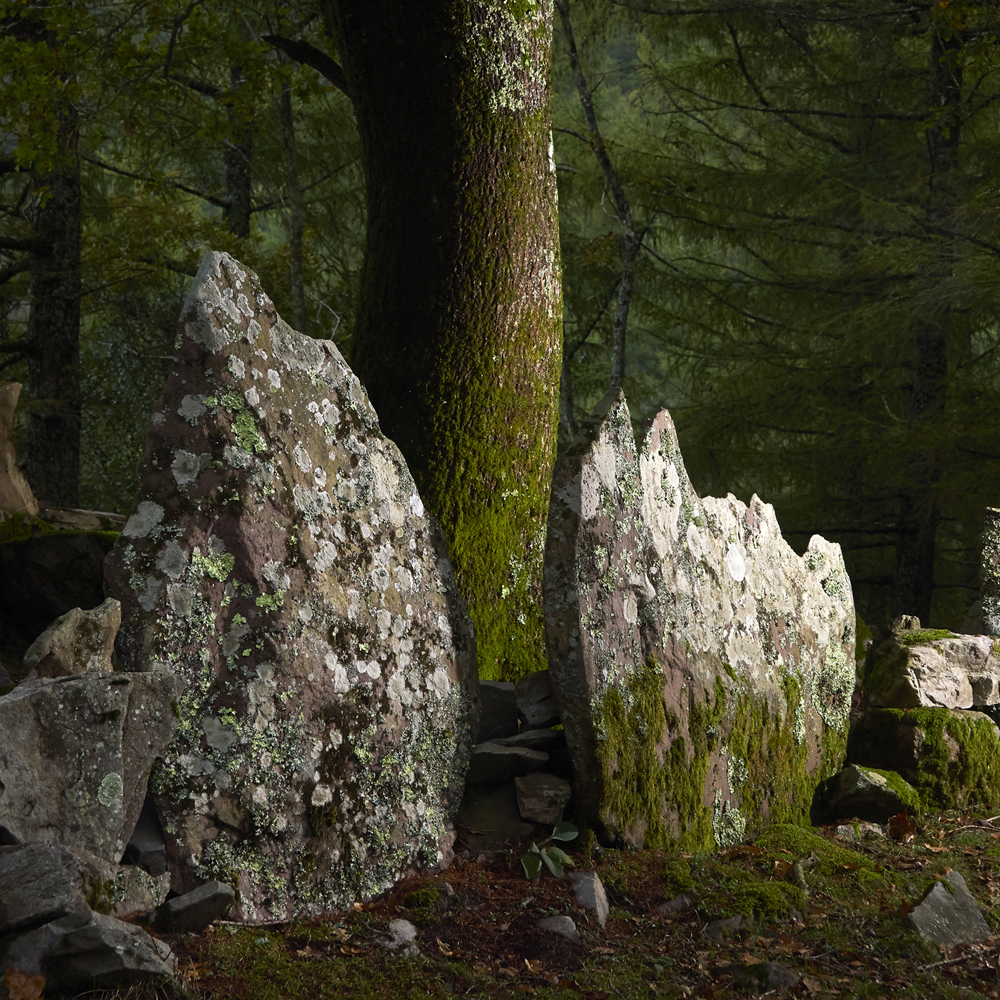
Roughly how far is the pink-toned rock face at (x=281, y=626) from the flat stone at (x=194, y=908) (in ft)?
0.50

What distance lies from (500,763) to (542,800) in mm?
200

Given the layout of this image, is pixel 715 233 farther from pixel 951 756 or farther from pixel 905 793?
pixel 905 793

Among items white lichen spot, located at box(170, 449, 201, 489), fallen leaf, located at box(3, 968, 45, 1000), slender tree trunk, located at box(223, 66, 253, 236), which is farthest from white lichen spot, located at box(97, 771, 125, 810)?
slender tree trunk, located at box(223, 66, 253, 236)

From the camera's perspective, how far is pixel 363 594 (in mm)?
3027

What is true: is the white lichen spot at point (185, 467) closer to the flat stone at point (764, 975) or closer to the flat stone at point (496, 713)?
the flat stone at point (496, 713)

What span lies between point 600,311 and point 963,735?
10.2 metres

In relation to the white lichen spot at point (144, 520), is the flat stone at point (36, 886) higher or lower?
lower

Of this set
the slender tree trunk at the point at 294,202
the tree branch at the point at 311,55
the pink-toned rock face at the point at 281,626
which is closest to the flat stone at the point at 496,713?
the pink-toned rock face at the point at 281,626

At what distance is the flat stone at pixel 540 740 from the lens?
11.1ft

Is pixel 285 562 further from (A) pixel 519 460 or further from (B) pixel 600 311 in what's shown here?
(B) pixel 600 311

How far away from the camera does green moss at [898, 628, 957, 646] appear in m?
4.89

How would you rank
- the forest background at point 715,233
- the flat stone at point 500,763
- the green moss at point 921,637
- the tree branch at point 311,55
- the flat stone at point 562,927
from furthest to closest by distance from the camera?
the forest background at point 715,233 < the tree branch at point 311,55 < the green moss at point 921,637 < the flat stone at point 500,763 < the flat stone at point 562,927

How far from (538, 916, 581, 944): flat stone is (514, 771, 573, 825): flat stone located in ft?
1.43

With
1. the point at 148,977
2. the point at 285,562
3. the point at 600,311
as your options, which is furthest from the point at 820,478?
the point at 148,977
